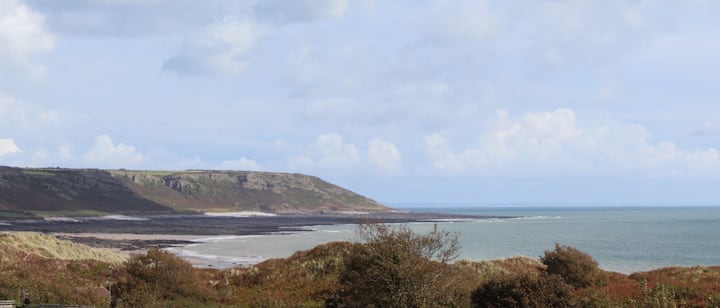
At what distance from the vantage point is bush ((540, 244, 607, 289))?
27.6 metres

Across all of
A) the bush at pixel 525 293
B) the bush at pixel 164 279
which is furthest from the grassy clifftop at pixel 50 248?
the bush at pixel 525 293

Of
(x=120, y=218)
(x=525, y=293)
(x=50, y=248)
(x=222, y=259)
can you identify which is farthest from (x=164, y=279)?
(x=120, y=218)

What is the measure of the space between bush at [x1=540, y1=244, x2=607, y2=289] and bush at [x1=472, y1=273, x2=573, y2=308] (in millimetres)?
7978

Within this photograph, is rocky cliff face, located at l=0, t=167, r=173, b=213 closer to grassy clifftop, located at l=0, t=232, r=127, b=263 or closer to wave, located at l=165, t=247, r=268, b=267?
wave, located at l=165, t=247, r=268, b=267

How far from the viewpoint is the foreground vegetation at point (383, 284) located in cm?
1789

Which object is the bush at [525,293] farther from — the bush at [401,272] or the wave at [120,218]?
the wave at [120,218]

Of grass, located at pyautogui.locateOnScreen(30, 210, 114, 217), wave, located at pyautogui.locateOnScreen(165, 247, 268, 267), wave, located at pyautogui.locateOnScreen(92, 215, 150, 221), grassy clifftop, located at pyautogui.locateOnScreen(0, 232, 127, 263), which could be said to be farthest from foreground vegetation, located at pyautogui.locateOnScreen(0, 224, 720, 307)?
wave, located at pyautogui.locateOnScreen(92, 215, 150, 221)

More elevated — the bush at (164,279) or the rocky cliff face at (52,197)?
the rocky cliff face at (52,197)

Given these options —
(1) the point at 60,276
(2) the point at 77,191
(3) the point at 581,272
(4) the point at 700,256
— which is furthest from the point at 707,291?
(2) the point at 77,191

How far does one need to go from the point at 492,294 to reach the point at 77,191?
191960 millimetres

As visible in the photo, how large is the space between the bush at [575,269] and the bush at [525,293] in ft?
26.2

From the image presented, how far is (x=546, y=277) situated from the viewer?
19938mm

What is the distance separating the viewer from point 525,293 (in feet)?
61.9

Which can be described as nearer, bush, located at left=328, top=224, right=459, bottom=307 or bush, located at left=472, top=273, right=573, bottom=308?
bush, located at left=328, top=224, right=459, bottom=307
